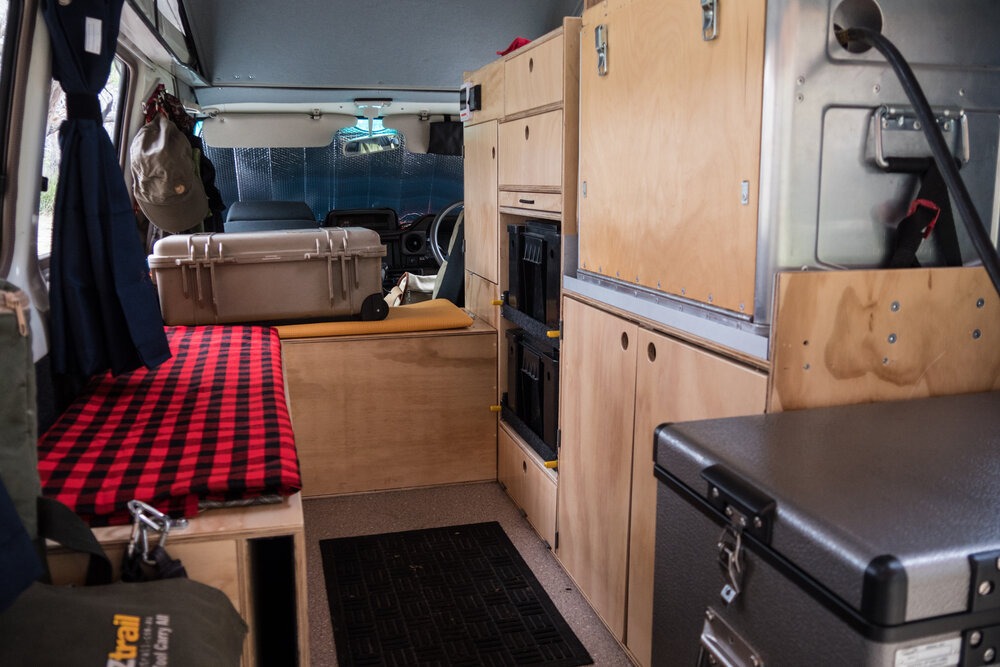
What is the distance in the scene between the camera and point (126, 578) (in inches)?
69.1

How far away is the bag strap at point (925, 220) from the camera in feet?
5.96

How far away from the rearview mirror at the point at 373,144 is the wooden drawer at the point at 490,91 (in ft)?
8.62

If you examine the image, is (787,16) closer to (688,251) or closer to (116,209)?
(688,251)

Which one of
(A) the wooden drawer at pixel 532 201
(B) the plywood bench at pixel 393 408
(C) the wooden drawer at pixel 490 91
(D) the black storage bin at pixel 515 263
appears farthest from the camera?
(B) the plywood bench at pixel 393 408

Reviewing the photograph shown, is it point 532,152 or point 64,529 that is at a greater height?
point 532,152

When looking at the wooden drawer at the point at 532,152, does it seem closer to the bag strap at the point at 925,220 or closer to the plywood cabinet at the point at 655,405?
the plywood cabinet at the point at 655,405

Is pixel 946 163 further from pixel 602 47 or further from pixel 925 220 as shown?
pixel 602 47

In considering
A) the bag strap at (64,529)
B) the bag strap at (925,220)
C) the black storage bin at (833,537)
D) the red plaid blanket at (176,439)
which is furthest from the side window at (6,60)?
the bag strap at (925,220)

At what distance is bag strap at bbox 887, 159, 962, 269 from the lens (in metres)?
1.82

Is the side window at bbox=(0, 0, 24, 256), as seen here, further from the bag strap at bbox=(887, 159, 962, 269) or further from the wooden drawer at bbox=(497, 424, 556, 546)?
the bag strap at bbox=(887, 159, 962, 269)

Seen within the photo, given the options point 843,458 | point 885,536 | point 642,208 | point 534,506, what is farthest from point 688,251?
point 534,506

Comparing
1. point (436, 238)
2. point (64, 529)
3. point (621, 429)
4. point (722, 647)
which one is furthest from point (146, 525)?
point (436, 238)

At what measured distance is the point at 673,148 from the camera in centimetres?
218

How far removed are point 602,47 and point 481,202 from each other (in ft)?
5.12
